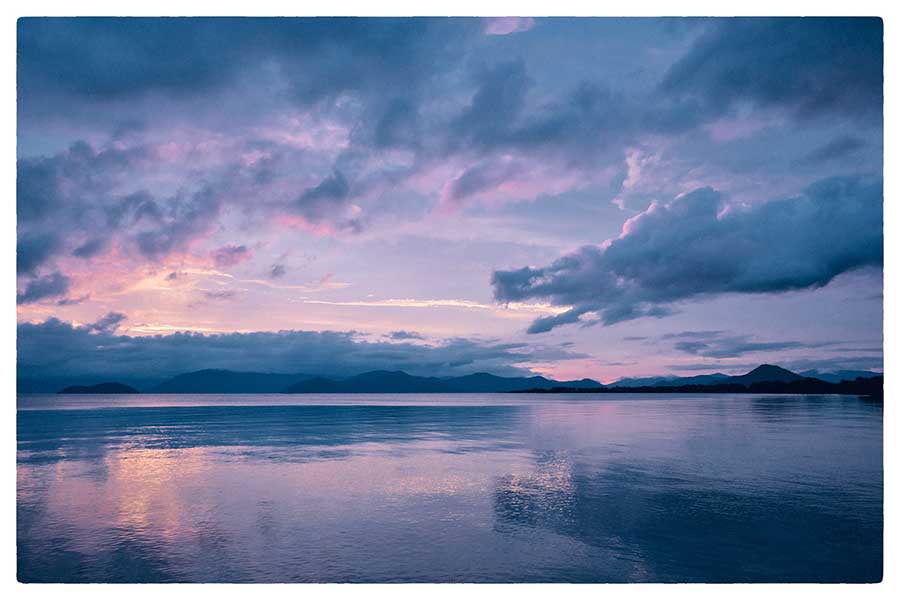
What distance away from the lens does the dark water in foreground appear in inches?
325

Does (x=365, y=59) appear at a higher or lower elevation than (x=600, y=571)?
higher

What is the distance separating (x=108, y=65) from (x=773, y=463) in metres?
18.5

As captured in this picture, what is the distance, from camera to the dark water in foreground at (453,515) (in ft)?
27.1

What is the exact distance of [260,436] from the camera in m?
25.7

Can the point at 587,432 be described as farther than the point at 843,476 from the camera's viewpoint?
Yes

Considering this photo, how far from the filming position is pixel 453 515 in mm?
10625

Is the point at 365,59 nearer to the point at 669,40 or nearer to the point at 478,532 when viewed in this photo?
the point at 669,40

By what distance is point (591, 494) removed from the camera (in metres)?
12.2
